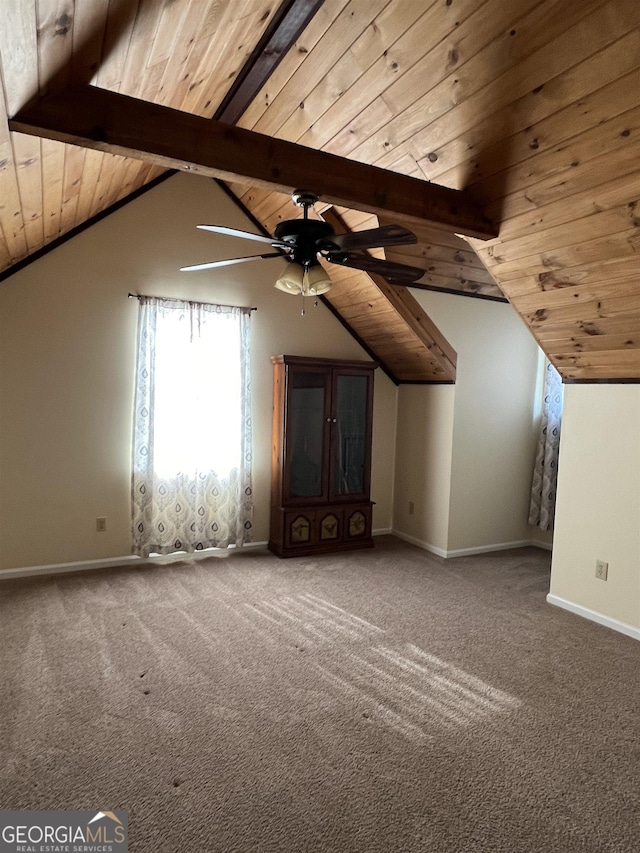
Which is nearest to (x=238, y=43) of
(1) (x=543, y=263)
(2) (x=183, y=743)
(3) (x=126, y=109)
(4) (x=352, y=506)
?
(3) (x=126, y=109)

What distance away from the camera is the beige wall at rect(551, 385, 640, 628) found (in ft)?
10.4

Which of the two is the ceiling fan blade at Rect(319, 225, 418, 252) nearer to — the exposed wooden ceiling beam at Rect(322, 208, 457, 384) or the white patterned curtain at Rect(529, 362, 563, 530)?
the exposed wooden ceiling beam at Rect(322, 208, 457, 384)

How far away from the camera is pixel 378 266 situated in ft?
8.05

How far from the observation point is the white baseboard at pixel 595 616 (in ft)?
10.4

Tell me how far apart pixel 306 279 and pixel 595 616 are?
112 inches

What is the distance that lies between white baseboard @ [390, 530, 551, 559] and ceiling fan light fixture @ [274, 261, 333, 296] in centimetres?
300

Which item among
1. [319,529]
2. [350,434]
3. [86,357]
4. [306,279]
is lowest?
[319,529]

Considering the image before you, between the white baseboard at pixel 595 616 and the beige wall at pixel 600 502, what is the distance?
0.06 ft

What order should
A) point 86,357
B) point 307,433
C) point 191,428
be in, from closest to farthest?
1. point 86,357
2. point 191,428
3. point 307,433

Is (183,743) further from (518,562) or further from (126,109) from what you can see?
(518,562)

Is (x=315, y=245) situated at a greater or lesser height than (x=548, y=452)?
greater

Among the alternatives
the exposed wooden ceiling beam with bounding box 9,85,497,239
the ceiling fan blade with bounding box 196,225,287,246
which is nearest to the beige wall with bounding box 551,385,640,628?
the exposed wooden ceiling beam with bounding box 9,85,497,239

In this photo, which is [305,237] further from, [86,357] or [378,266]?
[86,357]

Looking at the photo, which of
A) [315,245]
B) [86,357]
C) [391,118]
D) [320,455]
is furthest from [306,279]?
[320,455]
